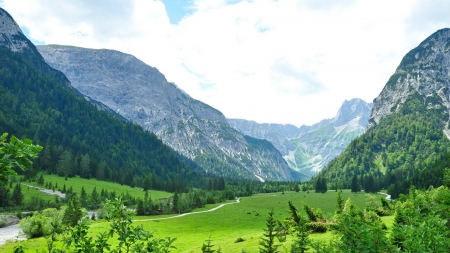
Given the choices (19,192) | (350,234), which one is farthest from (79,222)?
(19,192)

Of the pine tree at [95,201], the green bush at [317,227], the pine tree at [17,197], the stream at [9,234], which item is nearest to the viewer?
the green bush at [317,227]

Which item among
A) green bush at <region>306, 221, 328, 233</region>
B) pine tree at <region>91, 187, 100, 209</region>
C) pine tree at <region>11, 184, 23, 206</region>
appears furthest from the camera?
pine tree at <region>91, 187, 100, 209</region>

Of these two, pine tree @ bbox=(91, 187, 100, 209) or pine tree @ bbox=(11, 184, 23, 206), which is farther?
pine tree @ bbox=(91, 187, 100, 209)

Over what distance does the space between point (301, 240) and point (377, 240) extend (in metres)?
15.7

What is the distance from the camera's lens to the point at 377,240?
13.6 meters

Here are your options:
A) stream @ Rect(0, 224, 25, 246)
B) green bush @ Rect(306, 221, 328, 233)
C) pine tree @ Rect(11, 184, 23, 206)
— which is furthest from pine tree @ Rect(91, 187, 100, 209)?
green bush @ Rect(306, 221, 328, 233)

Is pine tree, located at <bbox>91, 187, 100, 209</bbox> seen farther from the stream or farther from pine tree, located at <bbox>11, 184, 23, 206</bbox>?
the stream

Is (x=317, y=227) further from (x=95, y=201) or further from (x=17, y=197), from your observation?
(x=17, y=197)

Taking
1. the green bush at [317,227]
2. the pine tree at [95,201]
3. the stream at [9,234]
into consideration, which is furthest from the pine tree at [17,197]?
the green bush at [317,227]

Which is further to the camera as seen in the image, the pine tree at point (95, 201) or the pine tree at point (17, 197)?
the pine tree at point (95, 201)

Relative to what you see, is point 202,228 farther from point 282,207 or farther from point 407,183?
point 407,183

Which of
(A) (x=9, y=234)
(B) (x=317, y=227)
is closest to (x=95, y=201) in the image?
(A) (x=9, y=234)

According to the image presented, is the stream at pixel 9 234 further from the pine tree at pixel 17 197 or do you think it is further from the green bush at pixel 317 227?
the green bush at pixel 317 227

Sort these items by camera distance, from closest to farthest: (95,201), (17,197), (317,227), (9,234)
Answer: (317,227), (9,234), (17,197), (95,201)
